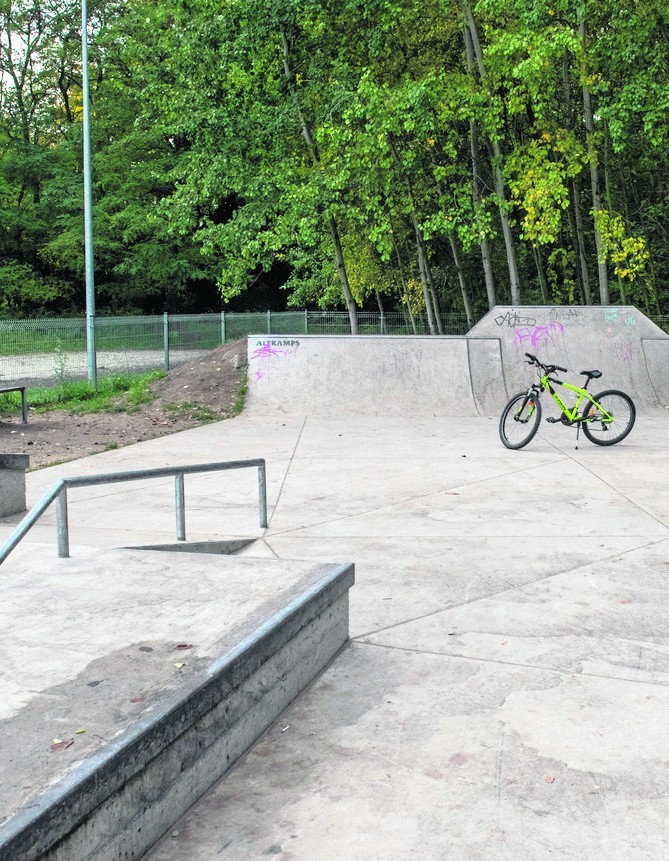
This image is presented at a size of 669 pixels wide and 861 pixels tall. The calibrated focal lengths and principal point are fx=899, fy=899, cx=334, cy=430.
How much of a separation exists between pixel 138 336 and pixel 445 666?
61.5 ft

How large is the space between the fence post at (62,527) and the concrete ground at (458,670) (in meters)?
0.12

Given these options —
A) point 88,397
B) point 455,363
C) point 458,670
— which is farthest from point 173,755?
point 88,397

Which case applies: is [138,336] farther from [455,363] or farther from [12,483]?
[12,483]

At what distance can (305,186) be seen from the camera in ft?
61.7

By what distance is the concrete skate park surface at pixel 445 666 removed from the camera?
290 centimetres

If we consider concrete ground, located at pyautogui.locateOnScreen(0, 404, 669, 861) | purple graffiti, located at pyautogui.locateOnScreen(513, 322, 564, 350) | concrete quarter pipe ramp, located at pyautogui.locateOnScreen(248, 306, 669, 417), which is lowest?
concrete ground, located at pyautogui.locateOnScreen(0, 404, 669, 861)

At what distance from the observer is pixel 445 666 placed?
171 inches

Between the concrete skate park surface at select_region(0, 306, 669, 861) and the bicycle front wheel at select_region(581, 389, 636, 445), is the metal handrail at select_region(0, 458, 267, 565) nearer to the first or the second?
the concrete skate park surface at select_region(0, 306, 669, 861)

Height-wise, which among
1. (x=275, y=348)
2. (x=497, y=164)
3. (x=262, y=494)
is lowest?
(x=262, y=494)

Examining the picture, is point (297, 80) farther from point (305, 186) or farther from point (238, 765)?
point (238, 765)

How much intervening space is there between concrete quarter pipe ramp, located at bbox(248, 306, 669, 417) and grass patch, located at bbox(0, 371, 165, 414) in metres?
2.34

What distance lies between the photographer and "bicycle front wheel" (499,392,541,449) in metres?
11.8

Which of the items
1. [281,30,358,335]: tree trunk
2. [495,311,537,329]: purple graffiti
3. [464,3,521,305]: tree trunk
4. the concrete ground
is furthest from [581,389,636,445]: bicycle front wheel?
[281,30,358,335]: tree trunk

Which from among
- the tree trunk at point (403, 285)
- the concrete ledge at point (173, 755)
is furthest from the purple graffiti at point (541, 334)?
the concrete ledge at point (173, 755)
